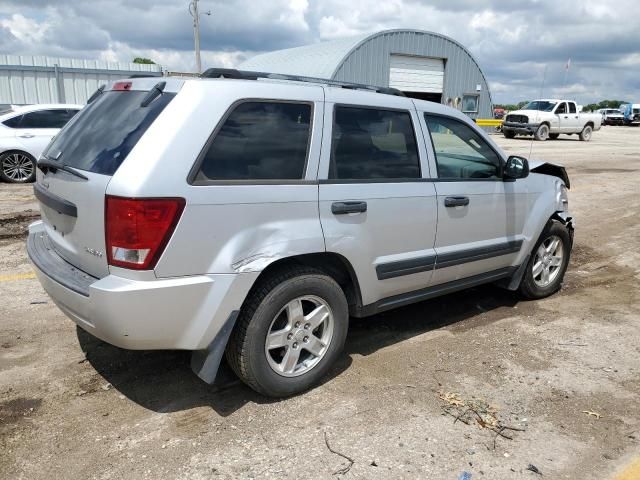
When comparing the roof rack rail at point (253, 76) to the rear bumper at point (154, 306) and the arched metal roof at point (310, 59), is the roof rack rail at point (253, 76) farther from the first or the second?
the arched metal roof at point (310, 59)

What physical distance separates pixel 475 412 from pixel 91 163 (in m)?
2.65

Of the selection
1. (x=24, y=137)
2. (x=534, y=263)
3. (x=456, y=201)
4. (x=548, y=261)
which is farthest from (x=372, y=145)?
(x=24, y=137)

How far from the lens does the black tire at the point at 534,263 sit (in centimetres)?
500

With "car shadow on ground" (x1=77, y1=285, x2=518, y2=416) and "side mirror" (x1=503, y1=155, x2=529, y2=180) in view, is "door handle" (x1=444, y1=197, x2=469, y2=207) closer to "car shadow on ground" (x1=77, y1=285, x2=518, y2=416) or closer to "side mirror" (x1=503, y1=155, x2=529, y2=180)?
"side mirror" (x1=503, y1=155, x2=529, y2=180)

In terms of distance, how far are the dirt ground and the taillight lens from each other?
3.31 feet

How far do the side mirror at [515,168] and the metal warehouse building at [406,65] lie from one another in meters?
22.9

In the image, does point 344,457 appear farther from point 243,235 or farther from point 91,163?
point 91,163

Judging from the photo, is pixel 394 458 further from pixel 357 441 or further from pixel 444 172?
pixel 444 172

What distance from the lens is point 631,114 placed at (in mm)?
56094

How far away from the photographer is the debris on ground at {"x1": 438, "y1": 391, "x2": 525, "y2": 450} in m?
3.12

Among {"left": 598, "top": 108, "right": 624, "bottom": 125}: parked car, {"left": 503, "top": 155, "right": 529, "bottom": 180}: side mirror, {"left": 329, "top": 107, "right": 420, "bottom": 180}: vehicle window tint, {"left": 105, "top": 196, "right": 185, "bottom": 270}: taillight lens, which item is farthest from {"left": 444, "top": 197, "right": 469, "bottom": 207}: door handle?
{"left": 598, "top": 108, "right": 624, "bottom": 125}: parked car

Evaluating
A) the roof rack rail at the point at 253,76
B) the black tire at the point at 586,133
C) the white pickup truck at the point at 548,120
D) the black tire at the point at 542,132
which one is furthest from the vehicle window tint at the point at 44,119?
the black tire at the point at 586,133

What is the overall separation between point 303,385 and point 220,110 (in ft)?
5.70

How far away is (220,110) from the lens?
2961mm
